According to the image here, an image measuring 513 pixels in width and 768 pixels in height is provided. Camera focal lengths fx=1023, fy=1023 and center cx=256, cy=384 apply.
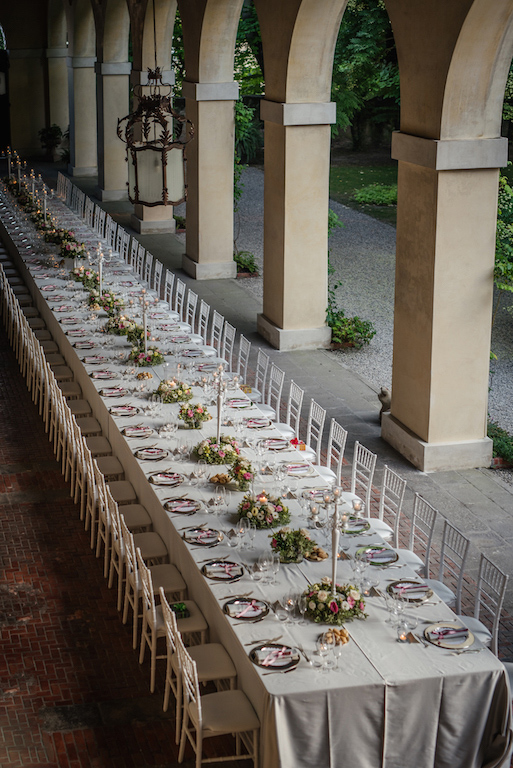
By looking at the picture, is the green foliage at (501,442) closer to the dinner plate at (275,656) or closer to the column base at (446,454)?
the column base at (446,454)

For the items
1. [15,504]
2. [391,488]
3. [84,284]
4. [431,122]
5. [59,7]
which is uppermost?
[59,7]

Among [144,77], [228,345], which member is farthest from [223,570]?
[144,77]

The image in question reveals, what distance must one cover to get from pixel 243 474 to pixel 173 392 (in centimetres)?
225

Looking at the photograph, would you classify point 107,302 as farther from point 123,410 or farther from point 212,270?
point 212,270

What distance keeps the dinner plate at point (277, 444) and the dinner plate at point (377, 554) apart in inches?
77.8

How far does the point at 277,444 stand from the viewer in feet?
31.6

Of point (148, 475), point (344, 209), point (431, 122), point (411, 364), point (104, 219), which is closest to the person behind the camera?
point (148, 475)

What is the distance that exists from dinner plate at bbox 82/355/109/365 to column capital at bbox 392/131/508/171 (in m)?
4.25

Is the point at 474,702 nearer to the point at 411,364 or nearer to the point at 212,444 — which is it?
the point at 212,444

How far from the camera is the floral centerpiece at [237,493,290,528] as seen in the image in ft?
26.0

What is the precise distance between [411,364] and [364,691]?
19.8ft

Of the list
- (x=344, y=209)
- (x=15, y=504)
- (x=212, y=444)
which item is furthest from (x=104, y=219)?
(x=212, y=444)

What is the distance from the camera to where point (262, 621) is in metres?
6.81

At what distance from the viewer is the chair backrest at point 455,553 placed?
798 centimetres
